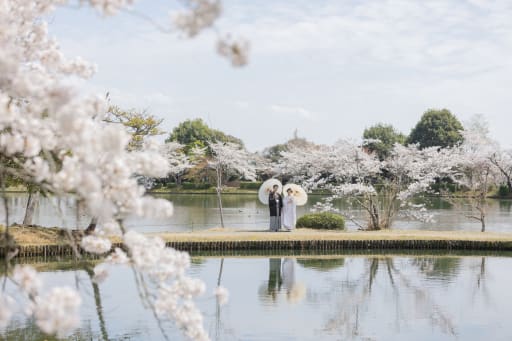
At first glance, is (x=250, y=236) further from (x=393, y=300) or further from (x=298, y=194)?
(x=393, y=300)

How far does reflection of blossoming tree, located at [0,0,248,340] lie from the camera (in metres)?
2.67

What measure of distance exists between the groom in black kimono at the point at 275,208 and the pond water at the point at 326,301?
11.0 ft

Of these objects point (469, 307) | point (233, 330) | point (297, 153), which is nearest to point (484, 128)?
point (297, 153)

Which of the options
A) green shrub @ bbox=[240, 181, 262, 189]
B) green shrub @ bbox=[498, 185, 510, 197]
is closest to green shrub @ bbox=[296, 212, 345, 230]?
green shrub @ bbox=[498, 185, 510, 197]

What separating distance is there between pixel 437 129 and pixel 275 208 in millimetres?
35305

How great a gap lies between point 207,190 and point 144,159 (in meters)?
44.4

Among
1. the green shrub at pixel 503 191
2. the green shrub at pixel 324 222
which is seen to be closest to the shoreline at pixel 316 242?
the green shrub at pixel 324 222

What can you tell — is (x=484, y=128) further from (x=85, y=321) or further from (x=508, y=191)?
(x=85, y=321)

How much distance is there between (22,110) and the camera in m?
3.52

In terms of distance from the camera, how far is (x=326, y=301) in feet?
34.2

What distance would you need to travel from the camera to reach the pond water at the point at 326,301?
846 cm

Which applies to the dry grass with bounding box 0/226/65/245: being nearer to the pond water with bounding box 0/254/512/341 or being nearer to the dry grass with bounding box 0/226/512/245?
the dry grass with bounding box 0/226/512/245

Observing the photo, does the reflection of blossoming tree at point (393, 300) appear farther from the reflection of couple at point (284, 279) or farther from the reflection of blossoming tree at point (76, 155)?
the reflection of blossoming tree at point (76, 155)

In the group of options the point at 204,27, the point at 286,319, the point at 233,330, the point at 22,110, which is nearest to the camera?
the point at 204,27
